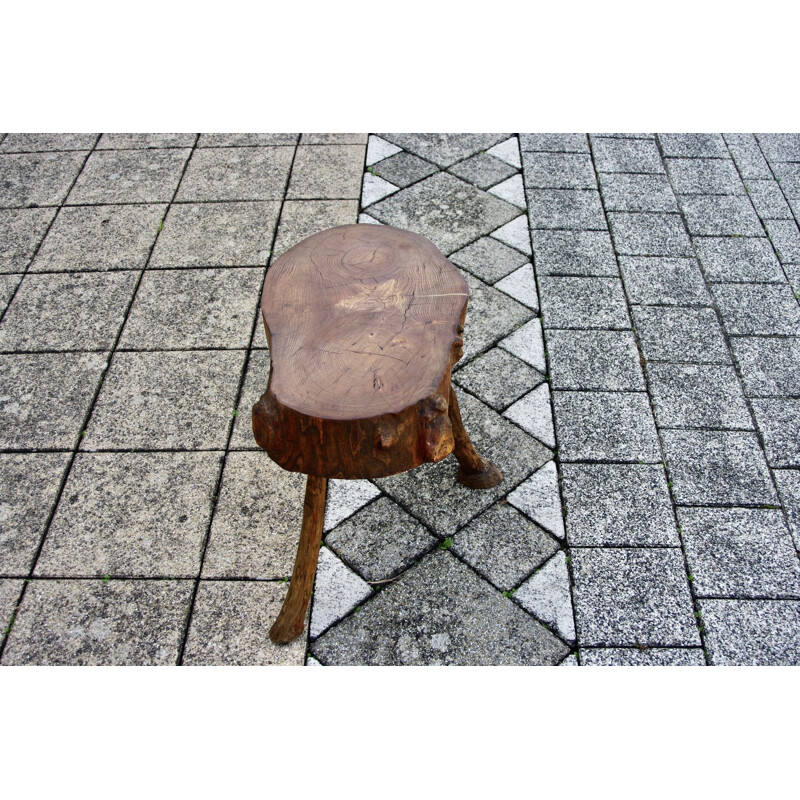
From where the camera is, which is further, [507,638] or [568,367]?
[568,367]

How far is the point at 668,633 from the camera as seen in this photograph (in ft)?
8.73

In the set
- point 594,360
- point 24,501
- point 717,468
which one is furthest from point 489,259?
point 24,501

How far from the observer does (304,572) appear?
2588mm

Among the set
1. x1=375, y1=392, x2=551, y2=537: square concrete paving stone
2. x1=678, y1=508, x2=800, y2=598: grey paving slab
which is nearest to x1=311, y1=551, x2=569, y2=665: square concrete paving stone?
x1=375, y1=392, x2=551, y2=537: square concrete paving stone

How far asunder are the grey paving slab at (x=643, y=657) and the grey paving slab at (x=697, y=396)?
39.6 inches

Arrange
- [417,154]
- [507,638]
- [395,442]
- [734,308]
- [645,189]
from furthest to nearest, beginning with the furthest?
[417,154]
[645,189]
[734,308]
[507,638]
[395,442]

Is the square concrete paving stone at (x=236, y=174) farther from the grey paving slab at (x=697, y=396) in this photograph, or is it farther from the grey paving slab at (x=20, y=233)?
the grey paving slab at (x=697, y=396)

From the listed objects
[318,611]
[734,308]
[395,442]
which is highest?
[395,442]

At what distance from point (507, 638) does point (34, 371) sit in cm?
240

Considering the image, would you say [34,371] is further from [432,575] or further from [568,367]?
[568,367]

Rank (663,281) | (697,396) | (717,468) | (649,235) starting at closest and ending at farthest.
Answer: (717,468) < (697,396) < (663,281) < (649,235)

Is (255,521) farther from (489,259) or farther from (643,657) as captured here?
(489,259)

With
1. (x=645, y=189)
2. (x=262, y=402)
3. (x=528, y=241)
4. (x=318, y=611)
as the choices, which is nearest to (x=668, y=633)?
(x=318, y=611)

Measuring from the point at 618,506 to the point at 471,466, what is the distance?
23.0 inches
